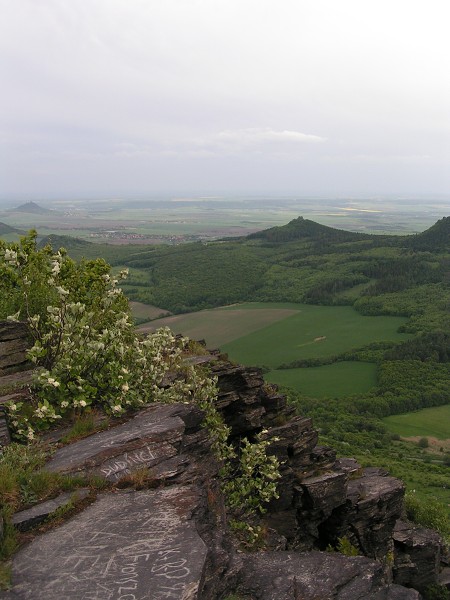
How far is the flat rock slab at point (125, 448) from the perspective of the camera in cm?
1155

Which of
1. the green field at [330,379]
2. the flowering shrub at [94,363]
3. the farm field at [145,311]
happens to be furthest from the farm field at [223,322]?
the flowering shrub at [94,363]

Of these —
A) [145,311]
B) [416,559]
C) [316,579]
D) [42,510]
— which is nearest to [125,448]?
[42,510]

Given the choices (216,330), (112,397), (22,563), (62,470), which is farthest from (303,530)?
(216,330)

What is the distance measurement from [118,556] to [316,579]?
4.63 metres

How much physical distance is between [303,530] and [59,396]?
15.5m

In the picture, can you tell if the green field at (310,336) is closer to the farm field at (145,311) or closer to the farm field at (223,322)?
the farm field at (223,322)

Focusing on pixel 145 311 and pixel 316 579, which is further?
pixel 145 311

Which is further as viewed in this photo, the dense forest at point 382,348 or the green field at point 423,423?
the green field at point 423,423

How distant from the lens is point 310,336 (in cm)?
13650

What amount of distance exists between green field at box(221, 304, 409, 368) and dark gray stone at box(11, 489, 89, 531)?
103m

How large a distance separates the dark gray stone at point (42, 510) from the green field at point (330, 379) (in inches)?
3687

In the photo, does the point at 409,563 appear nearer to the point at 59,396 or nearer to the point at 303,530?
the point at 303,530

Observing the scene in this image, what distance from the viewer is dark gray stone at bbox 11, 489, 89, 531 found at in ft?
31.1

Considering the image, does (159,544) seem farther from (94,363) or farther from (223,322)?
(223,322)
